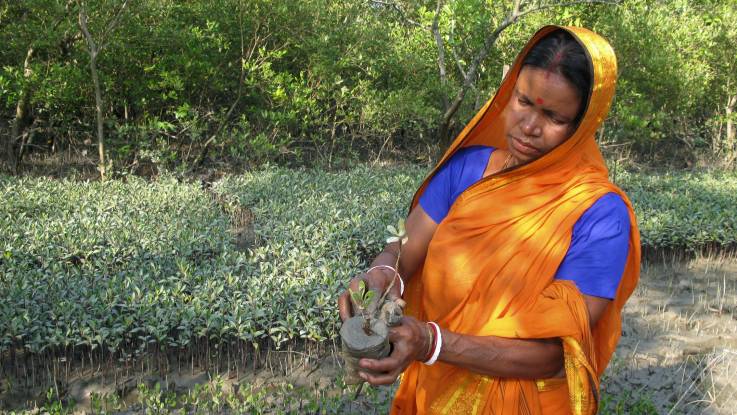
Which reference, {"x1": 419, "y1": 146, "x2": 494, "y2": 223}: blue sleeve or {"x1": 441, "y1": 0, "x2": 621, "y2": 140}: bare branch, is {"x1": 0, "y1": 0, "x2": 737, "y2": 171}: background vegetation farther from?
{"x1": 419, "y1": 146, "x2": 494, "y2": 223}: blue sleeve

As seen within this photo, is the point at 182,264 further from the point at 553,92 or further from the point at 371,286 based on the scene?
the point at 553,92

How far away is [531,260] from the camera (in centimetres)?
144

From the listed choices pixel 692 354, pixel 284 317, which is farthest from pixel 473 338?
pixel 692 354

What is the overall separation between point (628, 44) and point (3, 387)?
10.1m

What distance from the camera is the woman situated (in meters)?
1.34

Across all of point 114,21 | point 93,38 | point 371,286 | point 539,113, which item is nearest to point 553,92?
point 539,113

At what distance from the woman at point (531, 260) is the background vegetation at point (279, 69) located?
6.04 meters

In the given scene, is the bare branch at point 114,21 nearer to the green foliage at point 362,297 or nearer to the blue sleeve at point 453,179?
the blue sleeve at point 453,179

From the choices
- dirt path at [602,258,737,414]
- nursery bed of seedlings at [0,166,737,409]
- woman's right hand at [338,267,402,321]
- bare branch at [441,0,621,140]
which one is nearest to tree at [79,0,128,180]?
nursery bed of seedlings at [0,166,737,409]

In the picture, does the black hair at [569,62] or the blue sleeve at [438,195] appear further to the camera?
the blue sleeve at [438,195]

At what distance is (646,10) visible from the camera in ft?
35.1

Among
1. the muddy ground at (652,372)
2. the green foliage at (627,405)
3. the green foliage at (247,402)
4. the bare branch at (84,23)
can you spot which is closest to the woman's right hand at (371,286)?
the green foliage at (247,402)

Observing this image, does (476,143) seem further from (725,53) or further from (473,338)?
(725,53)

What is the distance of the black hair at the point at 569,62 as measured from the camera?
1.37 meters
